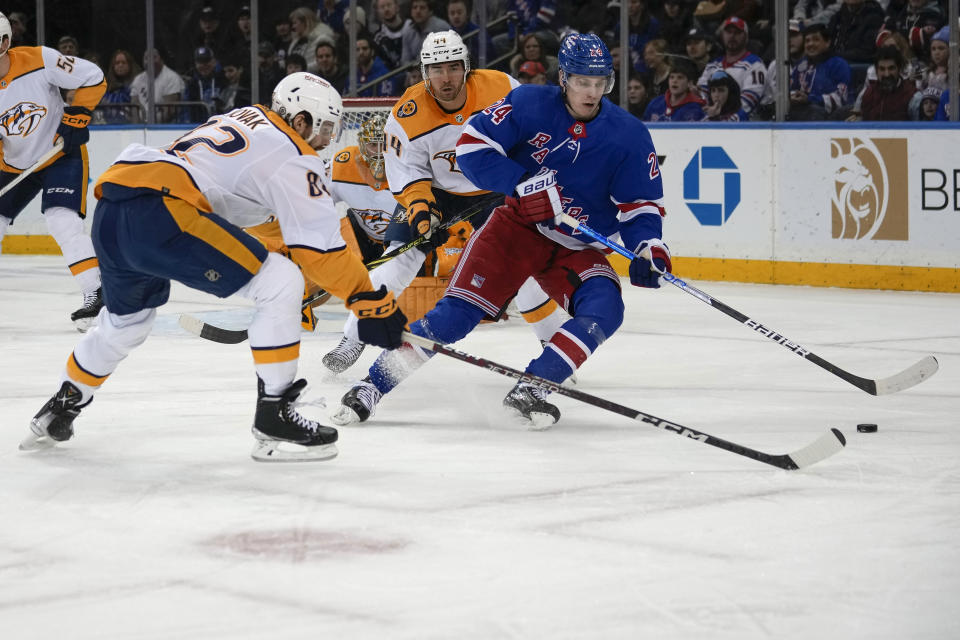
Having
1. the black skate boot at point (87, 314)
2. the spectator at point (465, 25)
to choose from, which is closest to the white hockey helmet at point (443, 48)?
the black skate boot at point (87, 314)

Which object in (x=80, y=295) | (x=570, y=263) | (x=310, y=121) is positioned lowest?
(x=80, y=295)

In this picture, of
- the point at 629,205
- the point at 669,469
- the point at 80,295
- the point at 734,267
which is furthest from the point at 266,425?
the point at 734,267

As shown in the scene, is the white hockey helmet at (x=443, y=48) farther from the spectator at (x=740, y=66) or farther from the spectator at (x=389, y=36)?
the spectator at (x=389, y=36)

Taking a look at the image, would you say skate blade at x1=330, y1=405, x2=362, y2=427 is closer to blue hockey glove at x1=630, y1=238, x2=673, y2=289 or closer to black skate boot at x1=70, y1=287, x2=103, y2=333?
blue hockey glove at x1=630, y1=238, x2=673, y2=289

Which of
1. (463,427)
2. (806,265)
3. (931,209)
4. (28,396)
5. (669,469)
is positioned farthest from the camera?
(806,265)

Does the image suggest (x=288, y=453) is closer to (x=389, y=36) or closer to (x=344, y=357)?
(x=344, y=357)

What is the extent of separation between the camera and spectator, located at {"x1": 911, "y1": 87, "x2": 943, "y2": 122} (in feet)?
22.2

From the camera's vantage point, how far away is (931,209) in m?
6.74

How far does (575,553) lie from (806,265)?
4.98 m

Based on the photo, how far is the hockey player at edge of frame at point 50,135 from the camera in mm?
5848

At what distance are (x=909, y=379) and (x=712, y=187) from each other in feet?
11.3

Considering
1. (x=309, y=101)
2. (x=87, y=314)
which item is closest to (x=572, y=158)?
(x=309, y=101)

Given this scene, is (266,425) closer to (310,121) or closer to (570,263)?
(310,121)

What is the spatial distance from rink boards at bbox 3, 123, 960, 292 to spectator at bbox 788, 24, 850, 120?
0.12 metres
